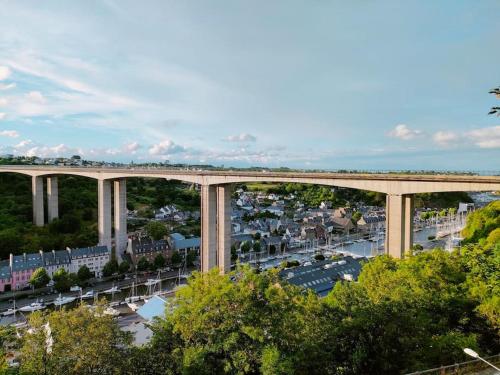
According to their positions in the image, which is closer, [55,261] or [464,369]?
[464,369]

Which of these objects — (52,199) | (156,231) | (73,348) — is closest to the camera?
(73,348)

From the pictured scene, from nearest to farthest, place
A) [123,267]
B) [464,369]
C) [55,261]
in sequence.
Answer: [464,369] < [55,261] < [123,267]

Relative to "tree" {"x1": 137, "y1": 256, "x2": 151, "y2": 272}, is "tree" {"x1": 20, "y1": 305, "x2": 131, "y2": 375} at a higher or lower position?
higher

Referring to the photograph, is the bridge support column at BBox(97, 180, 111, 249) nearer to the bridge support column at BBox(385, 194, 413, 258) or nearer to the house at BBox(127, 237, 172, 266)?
the house at BBox(127, 237, 172, 266)

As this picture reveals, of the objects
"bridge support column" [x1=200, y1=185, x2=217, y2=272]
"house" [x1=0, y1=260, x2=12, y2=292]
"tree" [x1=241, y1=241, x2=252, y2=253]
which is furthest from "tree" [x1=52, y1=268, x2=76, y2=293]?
"tree" [x1=241, y1=241, x2=252, y2=253]

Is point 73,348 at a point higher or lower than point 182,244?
higher

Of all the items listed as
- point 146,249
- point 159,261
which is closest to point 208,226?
point 159,261

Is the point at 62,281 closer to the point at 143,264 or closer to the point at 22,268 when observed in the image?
the point at 22,268
